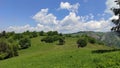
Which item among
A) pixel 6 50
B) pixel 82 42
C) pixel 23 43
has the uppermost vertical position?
pixel 23 43

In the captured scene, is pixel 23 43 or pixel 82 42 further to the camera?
pixel 82 42

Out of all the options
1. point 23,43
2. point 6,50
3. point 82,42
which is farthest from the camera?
point 82,42

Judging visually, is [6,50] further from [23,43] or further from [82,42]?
[82,42]

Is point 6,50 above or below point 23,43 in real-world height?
below

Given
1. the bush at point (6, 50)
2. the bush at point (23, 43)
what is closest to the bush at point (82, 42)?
the bush at point (23, 43)

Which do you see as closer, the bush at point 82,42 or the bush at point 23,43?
the bush at point 23,43

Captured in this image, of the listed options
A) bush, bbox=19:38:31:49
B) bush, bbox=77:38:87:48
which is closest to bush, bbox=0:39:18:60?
bush, bbox=19:38:31:49

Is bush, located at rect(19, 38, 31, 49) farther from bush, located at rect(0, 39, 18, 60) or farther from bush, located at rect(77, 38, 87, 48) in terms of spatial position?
bush, located at rect(0, 39, 18, 60)

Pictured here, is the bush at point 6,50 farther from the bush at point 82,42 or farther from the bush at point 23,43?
the bush at point 82,42

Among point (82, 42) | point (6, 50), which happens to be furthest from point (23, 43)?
point (6, 50)

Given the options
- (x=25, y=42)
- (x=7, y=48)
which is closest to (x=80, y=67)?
(x=7, y=48)

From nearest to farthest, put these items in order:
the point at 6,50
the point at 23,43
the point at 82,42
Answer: the point at 6,50 < the point at 23,43 < the point at 82,42

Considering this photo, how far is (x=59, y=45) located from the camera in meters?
192

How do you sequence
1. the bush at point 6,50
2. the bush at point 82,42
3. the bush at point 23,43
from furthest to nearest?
the bush at point 82,42
the bush at point 23,43
the bush at point 6,50
